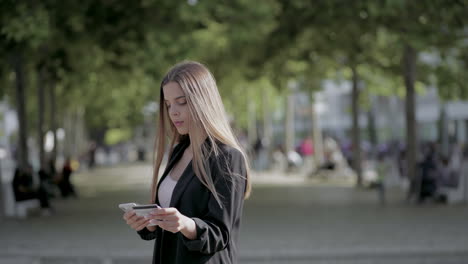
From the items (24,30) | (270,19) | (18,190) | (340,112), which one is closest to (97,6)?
(24,30)

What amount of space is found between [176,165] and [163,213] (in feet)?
1.69

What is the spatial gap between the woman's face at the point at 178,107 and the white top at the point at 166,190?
9.2 inches

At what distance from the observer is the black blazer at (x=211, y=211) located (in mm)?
3322

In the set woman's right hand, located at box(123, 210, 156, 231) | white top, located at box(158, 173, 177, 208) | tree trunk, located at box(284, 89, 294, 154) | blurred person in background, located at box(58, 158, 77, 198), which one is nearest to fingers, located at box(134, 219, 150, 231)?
woman's right hand, located at box(123, 210, 156, 231)

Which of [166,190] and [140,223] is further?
[166,190]

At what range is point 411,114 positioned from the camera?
20.6m

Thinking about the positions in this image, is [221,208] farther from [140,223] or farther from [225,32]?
[225,32]

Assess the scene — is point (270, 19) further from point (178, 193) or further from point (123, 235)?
point (178, 193)

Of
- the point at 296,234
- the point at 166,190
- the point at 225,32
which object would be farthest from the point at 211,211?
the point at 225,32

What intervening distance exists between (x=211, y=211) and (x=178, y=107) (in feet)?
1.48

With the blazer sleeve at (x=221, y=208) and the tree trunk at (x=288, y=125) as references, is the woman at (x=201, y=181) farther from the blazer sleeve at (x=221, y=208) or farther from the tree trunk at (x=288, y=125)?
the tree trunk at (x=288, y=125)

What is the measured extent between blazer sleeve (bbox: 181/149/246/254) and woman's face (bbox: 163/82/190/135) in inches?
8.7

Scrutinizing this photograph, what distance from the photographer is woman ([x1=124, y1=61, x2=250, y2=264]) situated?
10.9ft

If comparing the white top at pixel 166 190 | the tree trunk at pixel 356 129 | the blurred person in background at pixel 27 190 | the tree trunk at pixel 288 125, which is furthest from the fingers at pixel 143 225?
the tree trunk at pixel 288 125
